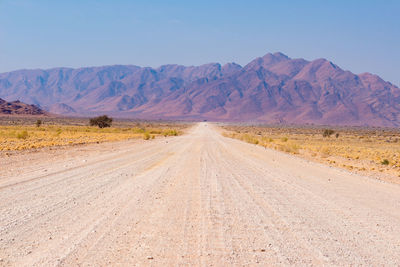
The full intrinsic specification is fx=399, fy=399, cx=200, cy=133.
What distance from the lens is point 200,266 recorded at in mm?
4777

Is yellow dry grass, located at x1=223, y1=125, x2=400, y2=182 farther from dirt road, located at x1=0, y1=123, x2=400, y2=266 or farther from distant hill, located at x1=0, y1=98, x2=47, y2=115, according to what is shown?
distant hill, located at x1=0, y1=98, x2=47, y2=115

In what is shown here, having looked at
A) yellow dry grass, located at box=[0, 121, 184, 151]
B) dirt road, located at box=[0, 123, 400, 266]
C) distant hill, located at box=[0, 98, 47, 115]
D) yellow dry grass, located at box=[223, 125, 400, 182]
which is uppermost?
distant hill, located at box=[0, 98, 47, 115]

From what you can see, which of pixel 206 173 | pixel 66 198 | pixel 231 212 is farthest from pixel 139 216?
pixel 206 173

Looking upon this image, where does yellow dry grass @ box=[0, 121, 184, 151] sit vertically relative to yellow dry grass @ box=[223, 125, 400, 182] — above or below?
above

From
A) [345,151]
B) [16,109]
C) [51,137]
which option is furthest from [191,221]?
[16,109]

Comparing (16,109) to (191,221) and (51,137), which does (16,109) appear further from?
(191,221)

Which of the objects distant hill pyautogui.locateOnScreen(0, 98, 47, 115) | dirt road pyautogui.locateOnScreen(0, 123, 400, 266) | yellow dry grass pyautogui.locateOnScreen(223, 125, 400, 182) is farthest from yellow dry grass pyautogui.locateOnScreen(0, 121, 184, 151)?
distant hill pyautogui.locateOnScreen(0, 98, 47, 115)

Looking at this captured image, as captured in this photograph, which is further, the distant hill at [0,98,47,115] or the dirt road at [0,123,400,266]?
the distant hill at [0,98,47,115]

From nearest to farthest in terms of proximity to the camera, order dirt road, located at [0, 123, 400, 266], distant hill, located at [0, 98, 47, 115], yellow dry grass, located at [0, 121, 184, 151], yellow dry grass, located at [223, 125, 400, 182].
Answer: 1. dirt road, located at [0, 123, 400, 266]
2. yellow dry grass, located at [223, 125, 400, 182]
3. yellow dry grass, located at [0, 121, 184, 151]
4. distant hill, located at [0, 98, 47, 115]

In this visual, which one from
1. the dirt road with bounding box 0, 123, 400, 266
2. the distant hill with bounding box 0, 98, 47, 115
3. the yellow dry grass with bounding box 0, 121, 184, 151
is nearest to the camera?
the dirt road with bounding box 0, 123, 400, 266

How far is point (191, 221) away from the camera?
270 inches

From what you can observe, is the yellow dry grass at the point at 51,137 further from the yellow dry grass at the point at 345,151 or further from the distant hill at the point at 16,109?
the distant hill at the point at 16,109

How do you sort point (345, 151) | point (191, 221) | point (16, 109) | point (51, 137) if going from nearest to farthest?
point (191, 221), point (345, 151), point (51, 137), point (16, 109)

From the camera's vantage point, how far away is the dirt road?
16.9 feet
